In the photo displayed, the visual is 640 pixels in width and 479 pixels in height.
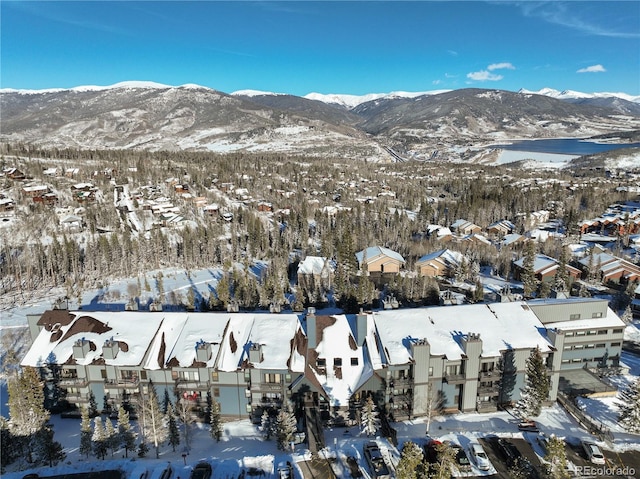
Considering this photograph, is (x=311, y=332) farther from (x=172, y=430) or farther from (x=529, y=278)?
(x=529, y=278)

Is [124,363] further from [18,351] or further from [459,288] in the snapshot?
[459,288]

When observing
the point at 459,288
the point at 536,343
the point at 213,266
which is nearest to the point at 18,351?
the point at 213,266

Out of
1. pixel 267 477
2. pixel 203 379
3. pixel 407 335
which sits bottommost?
pixel 267 477

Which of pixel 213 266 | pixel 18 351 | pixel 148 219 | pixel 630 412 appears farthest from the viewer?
pixel 148 219

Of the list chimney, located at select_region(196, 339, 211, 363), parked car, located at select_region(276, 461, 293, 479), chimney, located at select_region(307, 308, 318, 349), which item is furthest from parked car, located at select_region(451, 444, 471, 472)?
chimney, located at select_region(196, 339, 211, 363)

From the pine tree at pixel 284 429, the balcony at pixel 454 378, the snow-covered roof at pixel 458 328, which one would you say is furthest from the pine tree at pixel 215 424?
the balcony at pixel 454 378

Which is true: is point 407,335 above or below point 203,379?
above

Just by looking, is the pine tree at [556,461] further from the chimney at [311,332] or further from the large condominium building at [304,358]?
the chimney at [311,332]
